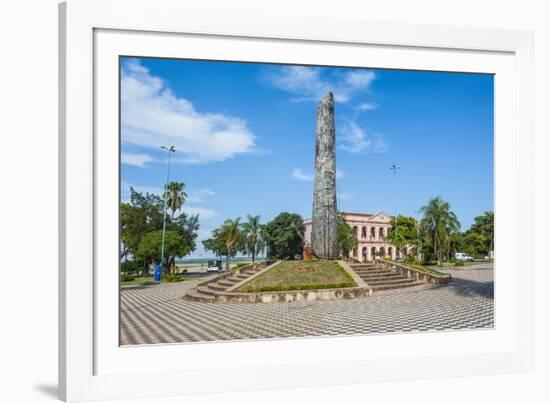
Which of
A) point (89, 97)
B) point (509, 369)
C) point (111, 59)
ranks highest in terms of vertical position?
point (111, 59)

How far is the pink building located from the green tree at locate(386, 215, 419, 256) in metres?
3.24

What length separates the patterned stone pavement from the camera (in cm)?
584

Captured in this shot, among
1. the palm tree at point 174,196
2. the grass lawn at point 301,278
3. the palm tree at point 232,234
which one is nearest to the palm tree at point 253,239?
the palm tree at point 232,234

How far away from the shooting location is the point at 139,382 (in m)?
4.50

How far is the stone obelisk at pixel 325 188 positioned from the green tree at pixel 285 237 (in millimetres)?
7214

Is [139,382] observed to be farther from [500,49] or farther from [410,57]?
[500,49]

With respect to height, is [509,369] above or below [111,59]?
below

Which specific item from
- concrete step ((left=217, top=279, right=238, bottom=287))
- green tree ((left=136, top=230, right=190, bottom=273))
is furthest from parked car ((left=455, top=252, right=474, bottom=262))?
concrete step ((left=217, top=279, right=238, bottom=287))

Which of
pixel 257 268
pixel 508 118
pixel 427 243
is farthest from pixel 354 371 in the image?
pixel 427 243

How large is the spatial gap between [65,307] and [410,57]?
4.49m

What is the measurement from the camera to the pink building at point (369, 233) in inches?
1105

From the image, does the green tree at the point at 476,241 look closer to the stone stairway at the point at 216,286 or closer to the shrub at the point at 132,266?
the stone stairway at the point at 216,286

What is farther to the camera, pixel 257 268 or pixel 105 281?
pixel 257 268

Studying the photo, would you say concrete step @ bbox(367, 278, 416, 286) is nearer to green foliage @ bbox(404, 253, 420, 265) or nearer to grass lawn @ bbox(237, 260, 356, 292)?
grass lawn @ bbox(237, 260, 356, 292)
